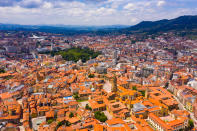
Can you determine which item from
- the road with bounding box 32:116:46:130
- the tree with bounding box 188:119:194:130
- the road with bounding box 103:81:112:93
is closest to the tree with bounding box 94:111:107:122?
the road with bounding box 32:116:46:130

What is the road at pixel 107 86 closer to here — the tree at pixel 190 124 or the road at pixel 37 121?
the road at pixel 37 121

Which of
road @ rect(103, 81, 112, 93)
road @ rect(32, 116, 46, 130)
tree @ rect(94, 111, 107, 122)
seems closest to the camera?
road @ rect(32, 116, 46, 130)

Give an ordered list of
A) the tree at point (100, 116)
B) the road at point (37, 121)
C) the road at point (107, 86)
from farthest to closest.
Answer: the road at point (107, 86) < the tree at point (100, 116) < the road at point (37, 121)

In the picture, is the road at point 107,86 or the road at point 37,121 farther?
the road at point 107,86

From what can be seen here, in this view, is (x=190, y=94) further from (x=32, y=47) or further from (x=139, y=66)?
(x=32, y=47)

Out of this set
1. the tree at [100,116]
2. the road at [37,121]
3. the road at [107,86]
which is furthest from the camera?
the road at [107,86]

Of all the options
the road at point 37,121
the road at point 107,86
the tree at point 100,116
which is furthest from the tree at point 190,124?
the road at point 37,121

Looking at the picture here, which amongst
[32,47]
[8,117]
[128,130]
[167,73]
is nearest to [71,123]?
[128,130]

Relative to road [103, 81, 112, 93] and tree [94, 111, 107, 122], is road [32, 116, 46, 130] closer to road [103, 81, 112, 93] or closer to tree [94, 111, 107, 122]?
tree [94, 111, 107, 122]

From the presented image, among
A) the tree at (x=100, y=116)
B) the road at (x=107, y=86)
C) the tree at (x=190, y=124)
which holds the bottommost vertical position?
the tree at (x=190, y=124)

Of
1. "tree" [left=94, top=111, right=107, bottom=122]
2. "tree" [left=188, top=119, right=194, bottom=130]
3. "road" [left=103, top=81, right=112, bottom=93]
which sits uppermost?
"road" [left=103, top=81, right=112, bottom=93]

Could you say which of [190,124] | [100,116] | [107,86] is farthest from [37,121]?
[190,124]
